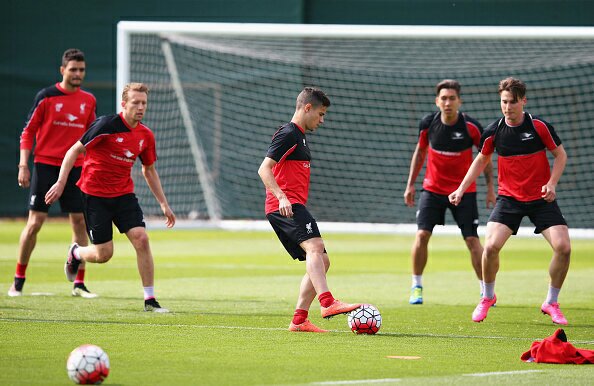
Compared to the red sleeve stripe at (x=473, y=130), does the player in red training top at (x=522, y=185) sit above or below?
below

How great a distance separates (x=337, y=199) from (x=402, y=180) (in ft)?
5.01

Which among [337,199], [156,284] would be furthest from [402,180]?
[156,284]

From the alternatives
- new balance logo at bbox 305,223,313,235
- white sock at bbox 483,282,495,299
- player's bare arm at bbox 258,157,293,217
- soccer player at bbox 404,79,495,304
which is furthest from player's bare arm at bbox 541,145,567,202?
player's bare arm at bbox 258,157,293,217

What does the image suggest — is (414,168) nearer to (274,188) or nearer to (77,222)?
(77,222)

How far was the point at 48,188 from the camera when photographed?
1259 cm

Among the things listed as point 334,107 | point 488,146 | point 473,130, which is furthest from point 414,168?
point 334,107

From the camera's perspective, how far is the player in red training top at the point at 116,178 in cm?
1095

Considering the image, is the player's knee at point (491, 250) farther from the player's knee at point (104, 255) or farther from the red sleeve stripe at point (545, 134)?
the player's knee at point (104, 255)

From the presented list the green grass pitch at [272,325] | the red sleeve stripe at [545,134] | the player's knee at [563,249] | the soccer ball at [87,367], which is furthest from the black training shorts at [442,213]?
the soccer ball at [87,367]

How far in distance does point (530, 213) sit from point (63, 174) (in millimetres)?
4448

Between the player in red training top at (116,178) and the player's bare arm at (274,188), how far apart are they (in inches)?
86.5

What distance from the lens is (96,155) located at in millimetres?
11219

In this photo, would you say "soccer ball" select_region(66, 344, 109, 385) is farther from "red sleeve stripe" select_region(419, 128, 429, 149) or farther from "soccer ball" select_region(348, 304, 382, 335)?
"red sleeve stripe" select_region(419, 128, 429, 149)

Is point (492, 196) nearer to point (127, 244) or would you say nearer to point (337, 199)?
point (127, 244)
